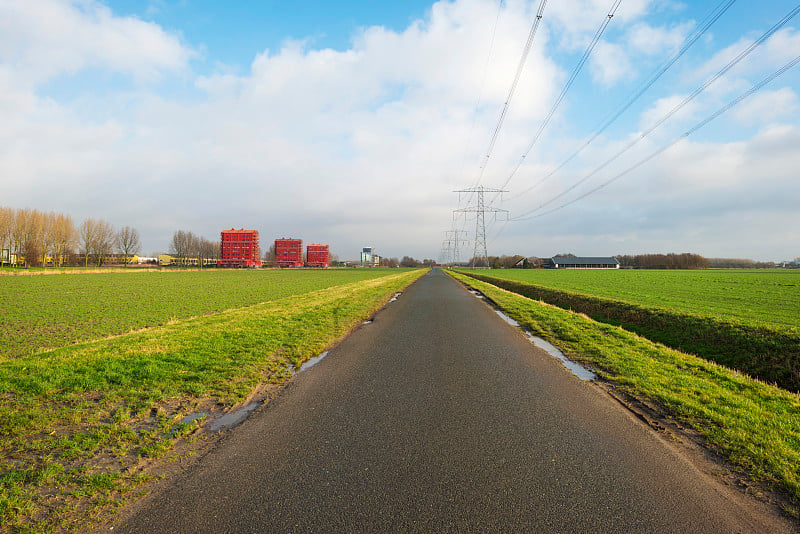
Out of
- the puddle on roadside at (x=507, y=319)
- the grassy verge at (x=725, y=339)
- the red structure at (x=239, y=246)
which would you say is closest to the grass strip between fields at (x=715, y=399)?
the grassy verge at (x=725, y=339)

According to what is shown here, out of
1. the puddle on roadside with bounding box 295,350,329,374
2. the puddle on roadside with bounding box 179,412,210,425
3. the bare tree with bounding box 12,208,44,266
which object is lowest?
the puddle on roadside with bounding box 295,350,329,374

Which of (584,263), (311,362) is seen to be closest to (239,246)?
(584,263)

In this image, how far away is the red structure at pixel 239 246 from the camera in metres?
190

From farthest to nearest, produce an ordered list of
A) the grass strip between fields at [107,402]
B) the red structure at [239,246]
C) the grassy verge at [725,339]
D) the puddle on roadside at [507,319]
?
the red structure at [239,246] < the puddle on roadside at [507,319] < the grassy verge at [725,339] < the grass strip between fields at [107,402]

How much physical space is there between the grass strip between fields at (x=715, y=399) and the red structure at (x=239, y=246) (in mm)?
195166

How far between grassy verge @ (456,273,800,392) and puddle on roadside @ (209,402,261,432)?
1149 centimetres

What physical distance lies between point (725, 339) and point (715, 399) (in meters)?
7.76

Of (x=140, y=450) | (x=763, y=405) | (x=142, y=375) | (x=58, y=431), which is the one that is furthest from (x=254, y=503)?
(x=763, y=405)

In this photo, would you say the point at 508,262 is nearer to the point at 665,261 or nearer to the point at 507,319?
the point at 665,261

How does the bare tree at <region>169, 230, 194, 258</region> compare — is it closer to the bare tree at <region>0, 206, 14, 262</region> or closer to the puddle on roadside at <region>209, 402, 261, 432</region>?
the bare tree at <region>0, 206, 14, 262</region>

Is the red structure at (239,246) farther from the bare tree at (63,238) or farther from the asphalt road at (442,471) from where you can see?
the asphalt road at (442,471)

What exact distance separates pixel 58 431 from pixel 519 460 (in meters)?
5.79

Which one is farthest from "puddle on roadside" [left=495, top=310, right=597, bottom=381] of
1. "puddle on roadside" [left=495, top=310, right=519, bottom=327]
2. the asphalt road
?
"puddle on roadside" [left=495, top=310, right=519, bottom=327]

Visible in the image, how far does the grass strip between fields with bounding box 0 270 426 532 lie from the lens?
337 cm
